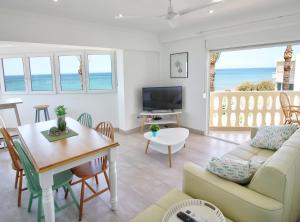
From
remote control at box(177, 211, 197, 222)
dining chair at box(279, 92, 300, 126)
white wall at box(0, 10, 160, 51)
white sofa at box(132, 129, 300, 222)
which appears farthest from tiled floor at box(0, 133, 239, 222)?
white wall at box(0, 10, 160, 51)

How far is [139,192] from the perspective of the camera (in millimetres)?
2566

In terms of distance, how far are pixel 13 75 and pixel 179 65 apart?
14.0 feet

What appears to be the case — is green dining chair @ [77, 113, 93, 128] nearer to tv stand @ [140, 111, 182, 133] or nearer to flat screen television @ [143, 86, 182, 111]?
tv stand @ [140, 111, 182, 133]

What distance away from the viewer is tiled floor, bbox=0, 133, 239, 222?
2172mm

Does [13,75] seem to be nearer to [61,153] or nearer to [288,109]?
[61,153]

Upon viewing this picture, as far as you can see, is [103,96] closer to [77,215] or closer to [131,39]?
[131,39]

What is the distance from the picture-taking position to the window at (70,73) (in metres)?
5.01

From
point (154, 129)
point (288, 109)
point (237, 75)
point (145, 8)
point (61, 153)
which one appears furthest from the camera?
point (237, 75)

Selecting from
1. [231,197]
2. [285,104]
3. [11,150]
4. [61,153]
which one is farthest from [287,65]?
[11,150]

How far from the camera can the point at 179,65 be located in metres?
4.93

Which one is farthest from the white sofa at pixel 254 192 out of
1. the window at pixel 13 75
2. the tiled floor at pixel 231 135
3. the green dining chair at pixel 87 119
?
the window at pixel 13 75

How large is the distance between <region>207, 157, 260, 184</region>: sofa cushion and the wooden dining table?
1.05 m

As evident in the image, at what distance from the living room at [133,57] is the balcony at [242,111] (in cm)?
66

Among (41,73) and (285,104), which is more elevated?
(41,73)
